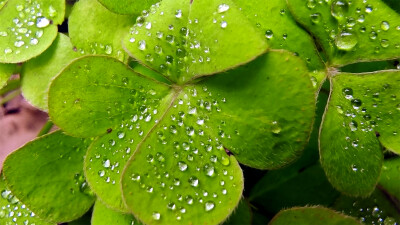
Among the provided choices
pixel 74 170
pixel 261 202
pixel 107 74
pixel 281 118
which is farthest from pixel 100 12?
pixel 261 202

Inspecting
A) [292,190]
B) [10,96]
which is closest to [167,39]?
[292,190]

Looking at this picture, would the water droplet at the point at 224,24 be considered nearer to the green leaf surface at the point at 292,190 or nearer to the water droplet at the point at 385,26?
the water droplet at the point at 385,26

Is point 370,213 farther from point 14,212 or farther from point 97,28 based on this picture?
point 14,212

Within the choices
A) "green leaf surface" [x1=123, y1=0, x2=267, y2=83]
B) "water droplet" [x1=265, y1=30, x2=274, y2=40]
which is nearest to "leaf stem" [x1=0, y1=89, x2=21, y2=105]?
"green leaf surface" [x1=123, y1=0, x2=267, y2=83]

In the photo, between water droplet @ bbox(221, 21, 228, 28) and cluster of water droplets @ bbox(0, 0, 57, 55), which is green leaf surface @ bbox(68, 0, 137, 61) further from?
water droplet @ bbox(221, 21, 228, 28)

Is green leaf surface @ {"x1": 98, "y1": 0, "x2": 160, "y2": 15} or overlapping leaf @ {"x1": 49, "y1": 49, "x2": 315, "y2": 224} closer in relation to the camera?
overlapping leaf @ {"x1": 49, "y1": 49, "x2": 315, "y2": 224}

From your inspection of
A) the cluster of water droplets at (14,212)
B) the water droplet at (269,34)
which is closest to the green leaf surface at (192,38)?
the water droplet at (269,34)
